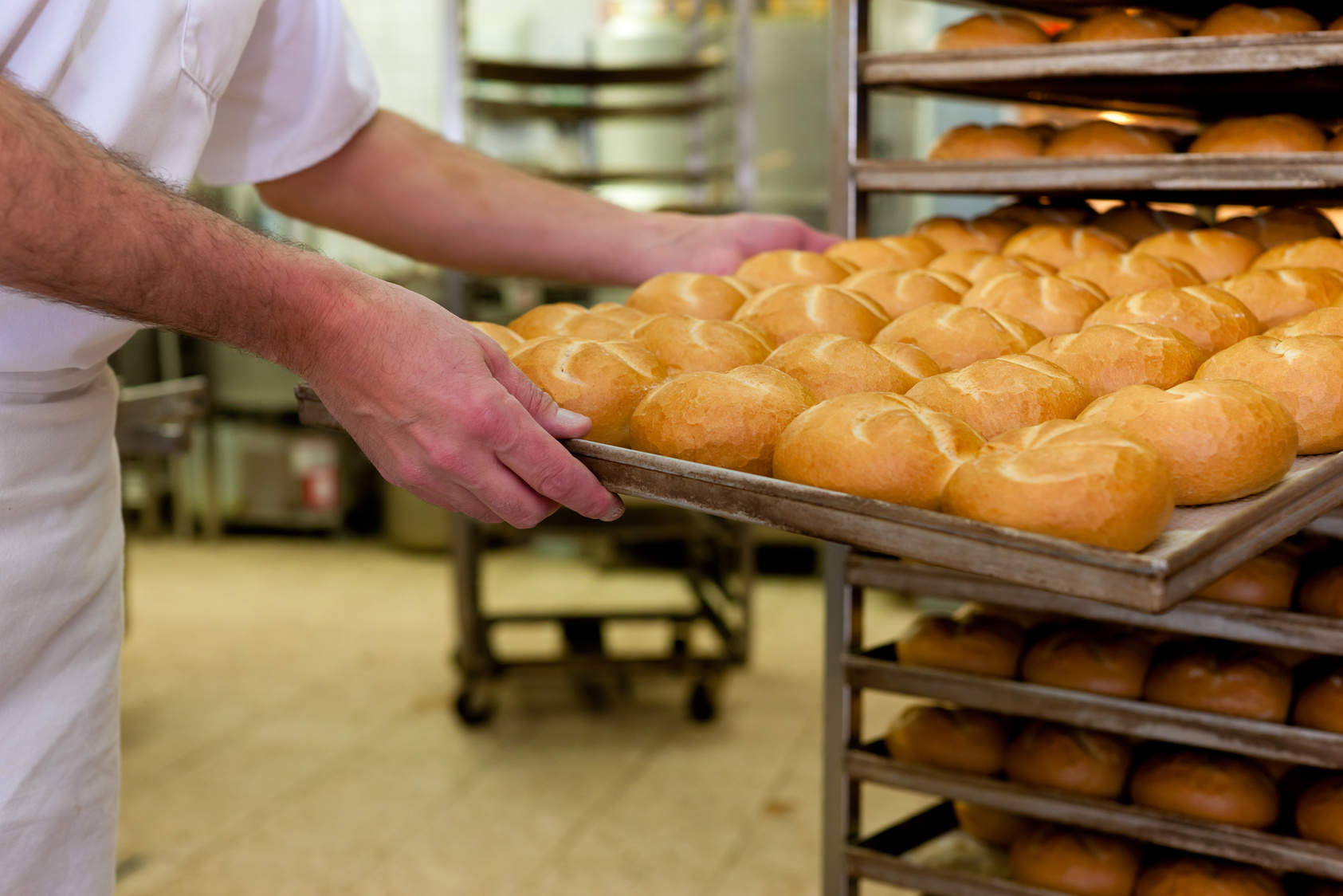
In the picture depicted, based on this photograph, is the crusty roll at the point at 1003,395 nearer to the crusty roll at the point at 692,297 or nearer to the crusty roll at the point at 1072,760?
the crusty roll at the point at 692,297

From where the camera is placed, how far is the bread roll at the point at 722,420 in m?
0.87

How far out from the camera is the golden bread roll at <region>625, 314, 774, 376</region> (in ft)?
3.32

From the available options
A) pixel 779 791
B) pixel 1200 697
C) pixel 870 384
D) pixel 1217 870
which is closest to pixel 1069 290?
pixel 870 384

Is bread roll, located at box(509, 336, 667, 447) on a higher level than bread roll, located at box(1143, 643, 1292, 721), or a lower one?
higher

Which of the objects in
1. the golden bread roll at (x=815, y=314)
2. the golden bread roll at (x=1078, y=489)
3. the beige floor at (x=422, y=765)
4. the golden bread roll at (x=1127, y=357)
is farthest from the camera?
the beige floor at (x=422, y=765)

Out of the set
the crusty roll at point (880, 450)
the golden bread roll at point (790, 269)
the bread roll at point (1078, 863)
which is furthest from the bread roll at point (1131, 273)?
the bread roll at point (1078, 863)

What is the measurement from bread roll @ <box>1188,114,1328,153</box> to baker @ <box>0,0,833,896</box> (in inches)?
19.1

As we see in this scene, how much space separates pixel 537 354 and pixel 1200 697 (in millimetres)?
823

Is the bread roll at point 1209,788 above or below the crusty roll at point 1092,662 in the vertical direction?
below

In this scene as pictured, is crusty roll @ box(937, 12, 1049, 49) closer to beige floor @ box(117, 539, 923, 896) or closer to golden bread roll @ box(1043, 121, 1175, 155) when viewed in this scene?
golden bread roll @ box(1043, 121, 1175, 155)

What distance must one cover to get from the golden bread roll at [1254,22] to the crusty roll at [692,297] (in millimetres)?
611

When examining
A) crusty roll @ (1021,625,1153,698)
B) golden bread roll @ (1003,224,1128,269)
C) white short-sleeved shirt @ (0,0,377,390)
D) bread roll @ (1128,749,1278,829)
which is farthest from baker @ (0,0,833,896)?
bread roll @ (1128,749,1278,829)

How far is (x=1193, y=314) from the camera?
40.6 inches

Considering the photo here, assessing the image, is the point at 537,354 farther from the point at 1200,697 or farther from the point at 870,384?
the point at 1200,697
